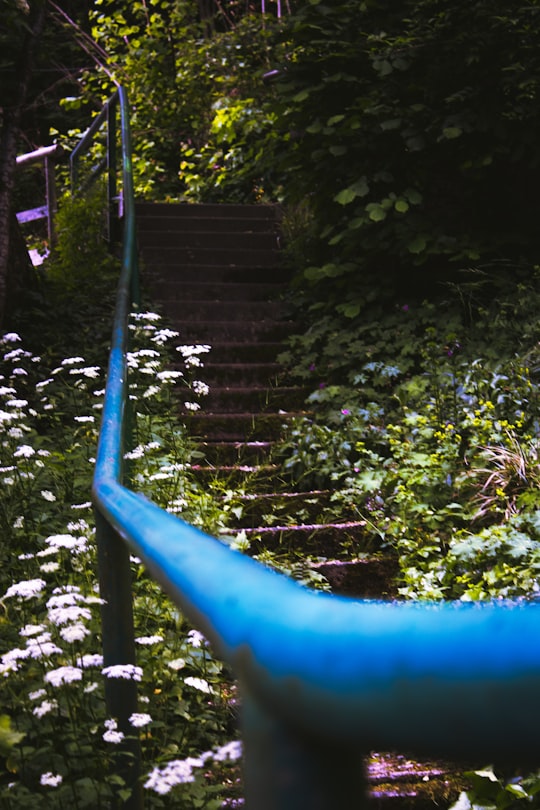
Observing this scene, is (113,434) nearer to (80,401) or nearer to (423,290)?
(80,401)

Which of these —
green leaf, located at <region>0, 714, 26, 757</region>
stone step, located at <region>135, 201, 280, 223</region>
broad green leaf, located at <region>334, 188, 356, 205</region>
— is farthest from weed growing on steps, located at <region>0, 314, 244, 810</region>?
stone step, located at <region>135, 201, 280, 223</region>

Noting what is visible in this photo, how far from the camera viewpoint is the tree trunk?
5883 millimetres

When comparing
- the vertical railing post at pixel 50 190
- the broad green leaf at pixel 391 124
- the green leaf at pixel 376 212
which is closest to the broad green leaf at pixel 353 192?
the green leaf at pixel 376 212

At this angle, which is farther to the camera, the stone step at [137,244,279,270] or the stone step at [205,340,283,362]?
the stone step at [137,244,279,270]

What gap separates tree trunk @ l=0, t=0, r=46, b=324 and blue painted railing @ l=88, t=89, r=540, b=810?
587 centimetres

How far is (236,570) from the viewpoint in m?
0.53

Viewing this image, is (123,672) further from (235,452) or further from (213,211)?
(213,211)

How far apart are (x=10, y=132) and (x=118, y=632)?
5.23 metres

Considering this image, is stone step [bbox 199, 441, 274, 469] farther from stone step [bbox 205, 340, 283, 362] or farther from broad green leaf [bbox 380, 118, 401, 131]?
broad green leaf [bbox 380, 118, 401, 131]

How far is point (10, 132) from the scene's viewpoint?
600 cm

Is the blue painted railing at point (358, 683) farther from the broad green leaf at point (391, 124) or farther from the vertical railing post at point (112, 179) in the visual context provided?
the vertical railing post at point (112, 179)

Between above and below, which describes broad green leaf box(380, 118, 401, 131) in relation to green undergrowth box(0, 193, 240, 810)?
above

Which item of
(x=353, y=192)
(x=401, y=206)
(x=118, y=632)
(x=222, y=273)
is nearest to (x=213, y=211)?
(x=222, y=273)

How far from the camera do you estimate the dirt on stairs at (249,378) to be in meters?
4.07
